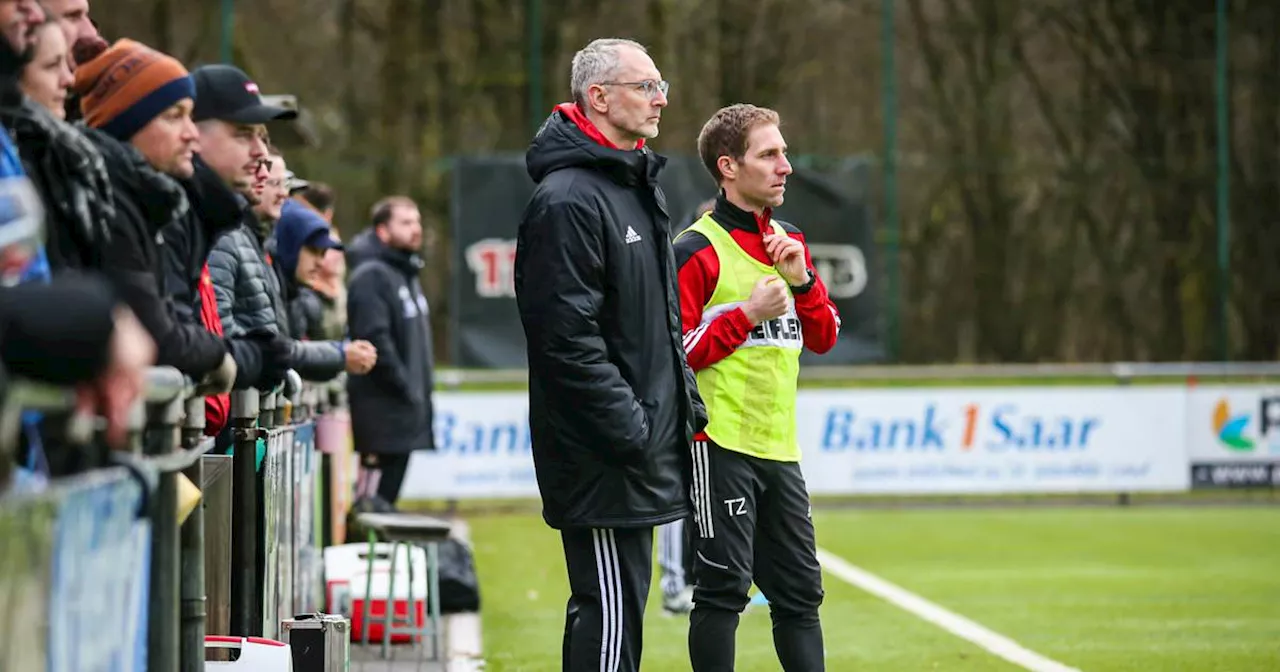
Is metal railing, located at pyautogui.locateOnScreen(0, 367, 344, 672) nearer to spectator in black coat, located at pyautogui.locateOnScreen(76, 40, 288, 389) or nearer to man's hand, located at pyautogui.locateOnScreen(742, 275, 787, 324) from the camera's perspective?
spectator in black coat, located at pyautogui.locateOnScreen(76, 40, 288, 389)

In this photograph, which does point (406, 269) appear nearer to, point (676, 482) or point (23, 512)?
point (676, 482)

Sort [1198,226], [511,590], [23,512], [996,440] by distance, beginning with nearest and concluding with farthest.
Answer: [23,512]
[511,590]
[996,440]
[1198,226]

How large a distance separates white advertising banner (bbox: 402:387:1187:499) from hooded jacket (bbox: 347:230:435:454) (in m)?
5.24

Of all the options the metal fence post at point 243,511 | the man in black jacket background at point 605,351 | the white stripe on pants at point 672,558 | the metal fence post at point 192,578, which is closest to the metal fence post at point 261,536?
the metal fence post at point 243,511

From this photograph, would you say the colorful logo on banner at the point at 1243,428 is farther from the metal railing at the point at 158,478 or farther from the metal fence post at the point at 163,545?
the metal fence post at the point at 163,545

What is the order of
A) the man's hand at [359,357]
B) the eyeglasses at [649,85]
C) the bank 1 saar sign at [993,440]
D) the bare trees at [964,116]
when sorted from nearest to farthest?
1. the eyeglasses at [649,85]
2. the man's hand at [359,357]
3. the bank 1 saar sign at [993,440]
4. the bare trees at [964,116]

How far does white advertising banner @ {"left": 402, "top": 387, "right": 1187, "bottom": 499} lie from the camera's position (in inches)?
683

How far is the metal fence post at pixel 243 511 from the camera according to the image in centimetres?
619

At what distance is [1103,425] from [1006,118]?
4.90m

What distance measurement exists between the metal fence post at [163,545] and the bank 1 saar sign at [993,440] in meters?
13.2

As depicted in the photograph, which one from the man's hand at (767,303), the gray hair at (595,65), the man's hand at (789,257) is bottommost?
the man's hand at (767,303)

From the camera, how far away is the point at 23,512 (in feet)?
10.6

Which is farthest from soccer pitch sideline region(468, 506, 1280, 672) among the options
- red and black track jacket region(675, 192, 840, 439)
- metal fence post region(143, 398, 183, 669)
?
metal fence post region(143, 398, 183, 669)

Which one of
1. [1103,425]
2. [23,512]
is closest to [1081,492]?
[1103,425]
